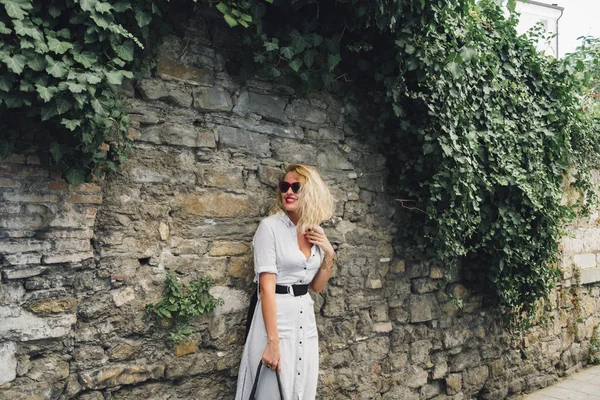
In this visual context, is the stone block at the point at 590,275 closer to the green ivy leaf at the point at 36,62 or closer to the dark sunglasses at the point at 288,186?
the dark sunglasses at the point at 288,186

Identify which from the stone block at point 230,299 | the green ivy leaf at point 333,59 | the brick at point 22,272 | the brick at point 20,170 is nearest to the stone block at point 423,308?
the stone block at point 230,299

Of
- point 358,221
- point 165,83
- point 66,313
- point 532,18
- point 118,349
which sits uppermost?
point 532,18

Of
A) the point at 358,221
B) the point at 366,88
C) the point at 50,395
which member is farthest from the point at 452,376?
the point at 50,395

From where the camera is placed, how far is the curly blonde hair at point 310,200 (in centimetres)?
325

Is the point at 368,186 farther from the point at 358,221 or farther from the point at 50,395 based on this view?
the point at 50,395

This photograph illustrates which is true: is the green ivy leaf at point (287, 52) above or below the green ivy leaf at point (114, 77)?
above

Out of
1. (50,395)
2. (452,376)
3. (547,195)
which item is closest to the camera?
(50,395)

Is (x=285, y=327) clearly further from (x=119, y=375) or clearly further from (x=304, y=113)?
(x=304, y=113)

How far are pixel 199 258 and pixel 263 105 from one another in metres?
1.10

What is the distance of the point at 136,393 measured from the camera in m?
2.97

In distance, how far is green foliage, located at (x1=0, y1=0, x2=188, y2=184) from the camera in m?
2.37

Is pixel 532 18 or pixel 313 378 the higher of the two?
pixel 532 18

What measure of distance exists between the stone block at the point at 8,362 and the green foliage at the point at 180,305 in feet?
2.26

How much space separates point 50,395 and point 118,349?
39cm
